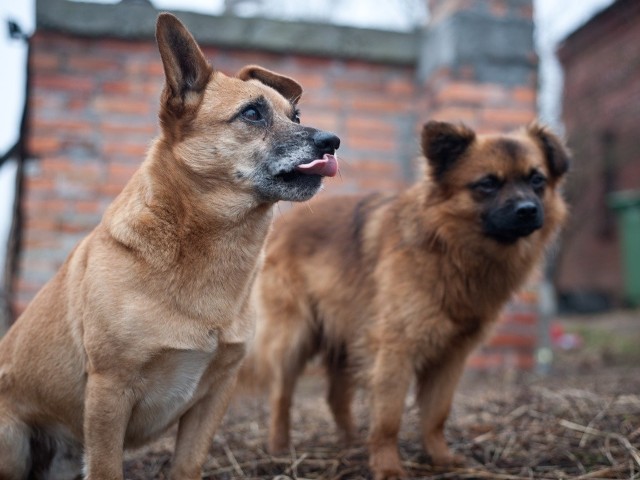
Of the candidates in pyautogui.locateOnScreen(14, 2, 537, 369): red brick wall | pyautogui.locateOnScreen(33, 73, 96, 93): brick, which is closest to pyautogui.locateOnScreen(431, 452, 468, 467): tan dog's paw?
pyautogui.locateOnScreen(14, 2, 537, 369): red brick wall

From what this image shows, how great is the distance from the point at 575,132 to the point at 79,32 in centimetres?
918

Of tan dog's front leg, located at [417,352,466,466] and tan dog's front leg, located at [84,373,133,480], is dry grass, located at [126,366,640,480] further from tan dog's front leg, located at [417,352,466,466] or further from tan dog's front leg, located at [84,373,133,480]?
tan dog's front leg, located at [84,373,133,480]

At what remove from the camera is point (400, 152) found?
6.11m

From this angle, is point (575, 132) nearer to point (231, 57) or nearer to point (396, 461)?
point (231, 57)

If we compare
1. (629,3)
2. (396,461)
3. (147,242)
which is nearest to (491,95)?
(396,461)

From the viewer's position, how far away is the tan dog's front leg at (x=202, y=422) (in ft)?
8.43

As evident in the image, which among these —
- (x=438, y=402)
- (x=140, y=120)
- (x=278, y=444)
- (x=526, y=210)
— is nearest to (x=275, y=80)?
(x=526, y=210)

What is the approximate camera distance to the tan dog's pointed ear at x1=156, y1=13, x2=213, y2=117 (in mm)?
2539

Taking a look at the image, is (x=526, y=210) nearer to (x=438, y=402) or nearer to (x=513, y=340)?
(x=438, y=402)

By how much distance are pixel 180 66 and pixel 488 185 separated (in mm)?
1754

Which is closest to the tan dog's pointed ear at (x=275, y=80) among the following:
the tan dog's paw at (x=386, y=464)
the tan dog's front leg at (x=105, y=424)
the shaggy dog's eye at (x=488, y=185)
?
the shaggy dog's eye at (x=488, y=185)

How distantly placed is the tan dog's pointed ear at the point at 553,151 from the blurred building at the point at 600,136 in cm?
849

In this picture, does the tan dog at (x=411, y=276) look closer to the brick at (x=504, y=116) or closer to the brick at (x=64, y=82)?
the brick at (x=504, y=116)

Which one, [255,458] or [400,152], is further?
[400,152]
